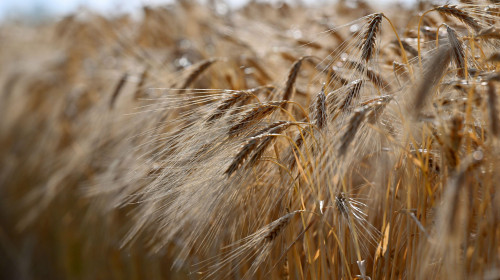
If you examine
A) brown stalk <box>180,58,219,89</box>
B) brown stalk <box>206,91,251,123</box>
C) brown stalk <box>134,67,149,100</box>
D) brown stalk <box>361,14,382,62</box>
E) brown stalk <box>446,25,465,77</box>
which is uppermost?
brown stalk <box>134,67,149,100</box>

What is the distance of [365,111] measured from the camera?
3.42ft

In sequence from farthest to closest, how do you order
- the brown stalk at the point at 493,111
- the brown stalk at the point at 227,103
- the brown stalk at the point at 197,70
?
the brown stalk at the point at 197,70
the brown stalk at the point at 227,103
the brown stalk at the point at 493,111

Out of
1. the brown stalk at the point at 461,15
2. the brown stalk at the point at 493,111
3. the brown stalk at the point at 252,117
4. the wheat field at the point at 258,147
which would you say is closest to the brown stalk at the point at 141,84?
the wheat field at the point at 258,147

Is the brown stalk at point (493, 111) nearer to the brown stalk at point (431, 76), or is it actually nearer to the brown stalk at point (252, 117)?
the brown stalk at point (431, 76)

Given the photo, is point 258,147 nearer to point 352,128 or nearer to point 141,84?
point 352,128

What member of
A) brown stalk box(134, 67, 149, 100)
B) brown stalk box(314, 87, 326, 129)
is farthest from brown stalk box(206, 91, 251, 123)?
brown stalk box(134, 67, 149, 100)

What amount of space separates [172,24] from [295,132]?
2576 millimetres

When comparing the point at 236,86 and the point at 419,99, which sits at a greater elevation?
the point at 236,86

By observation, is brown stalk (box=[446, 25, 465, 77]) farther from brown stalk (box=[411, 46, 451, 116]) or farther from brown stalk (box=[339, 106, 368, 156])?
brown stalk (box=[339, 106, 368, 156])

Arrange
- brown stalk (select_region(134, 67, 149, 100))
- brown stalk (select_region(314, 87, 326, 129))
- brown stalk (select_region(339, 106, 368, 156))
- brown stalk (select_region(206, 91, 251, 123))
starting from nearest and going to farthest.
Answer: brown stalk (select_region(339, 106, 368, 156)), brown stalk (select_region(314, 87, 326, 129)), brown stalk (select_region(206, 91, 251, 123)), brown stalk (select_region(134, 67, 149, 100))

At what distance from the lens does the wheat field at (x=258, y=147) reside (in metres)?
1.07

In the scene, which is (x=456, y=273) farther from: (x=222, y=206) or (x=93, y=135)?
(x=93, y=135)

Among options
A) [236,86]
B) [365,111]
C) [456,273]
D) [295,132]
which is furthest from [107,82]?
[456,273]

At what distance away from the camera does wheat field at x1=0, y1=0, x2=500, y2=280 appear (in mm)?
1074
